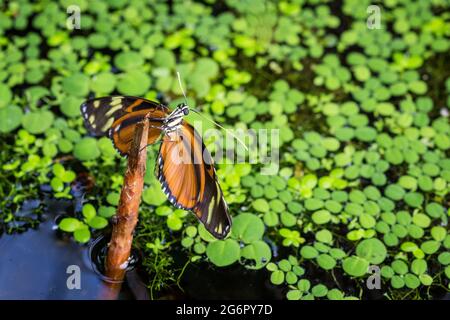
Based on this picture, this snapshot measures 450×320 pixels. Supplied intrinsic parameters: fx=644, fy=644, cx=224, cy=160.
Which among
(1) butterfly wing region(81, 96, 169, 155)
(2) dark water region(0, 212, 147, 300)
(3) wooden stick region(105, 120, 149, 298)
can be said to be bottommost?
(2) dark water region(0, 212, 147, 300)

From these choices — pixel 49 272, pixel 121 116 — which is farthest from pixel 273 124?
pixel 49 272

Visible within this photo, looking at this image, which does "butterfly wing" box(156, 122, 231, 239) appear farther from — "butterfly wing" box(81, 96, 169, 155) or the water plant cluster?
the water plant cluster

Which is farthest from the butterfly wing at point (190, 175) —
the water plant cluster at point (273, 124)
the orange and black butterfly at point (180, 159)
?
the water plant cluster at point (273, 124)

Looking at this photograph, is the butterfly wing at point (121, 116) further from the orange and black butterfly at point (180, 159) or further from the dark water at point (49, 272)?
the dark water at point (49, 272)

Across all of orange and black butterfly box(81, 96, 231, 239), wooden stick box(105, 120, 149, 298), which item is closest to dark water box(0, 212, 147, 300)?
wooden stick box(105, 120, 149, 298)

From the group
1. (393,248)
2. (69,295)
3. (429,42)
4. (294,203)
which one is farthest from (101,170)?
(429,42)
